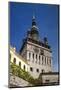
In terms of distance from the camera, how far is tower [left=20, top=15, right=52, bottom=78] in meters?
2.47

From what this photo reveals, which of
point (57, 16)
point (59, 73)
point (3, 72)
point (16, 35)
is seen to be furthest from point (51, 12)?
point (3, 72)

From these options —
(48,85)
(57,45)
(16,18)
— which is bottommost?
(48,85)

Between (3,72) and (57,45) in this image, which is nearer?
(3,72)

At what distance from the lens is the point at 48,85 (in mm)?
2516

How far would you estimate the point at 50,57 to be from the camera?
2543 mm

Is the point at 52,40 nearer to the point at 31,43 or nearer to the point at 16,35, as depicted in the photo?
the point at 31,43

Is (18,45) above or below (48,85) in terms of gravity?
above

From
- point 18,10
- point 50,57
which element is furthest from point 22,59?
point 18,10

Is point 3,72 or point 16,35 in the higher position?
point 16,35

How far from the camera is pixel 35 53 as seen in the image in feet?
8.23

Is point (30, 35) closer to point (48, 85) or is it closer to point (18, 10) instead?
point (18, 10)

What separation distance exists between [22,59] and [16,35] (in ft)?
0.90

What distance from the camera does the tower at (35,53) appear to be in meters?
2.47

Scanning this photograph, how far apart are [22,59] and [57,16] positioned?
0.65 meters
